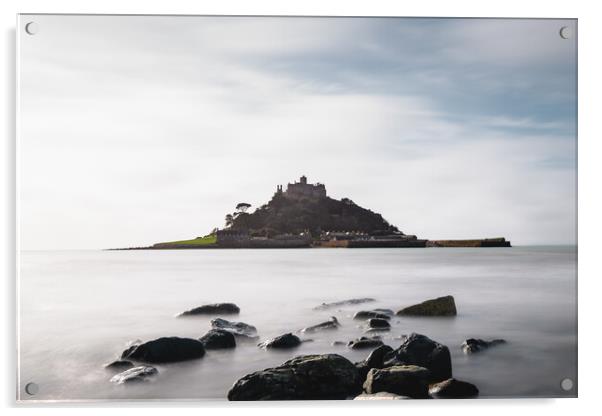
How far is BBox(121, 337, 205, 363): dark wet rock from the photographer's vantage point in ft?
10.6

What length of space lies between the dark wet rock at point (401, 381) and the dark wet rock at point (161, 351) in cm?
99

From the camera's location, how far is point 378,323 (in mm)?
3287

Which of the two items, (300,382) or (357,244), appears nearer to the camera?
(300,382)

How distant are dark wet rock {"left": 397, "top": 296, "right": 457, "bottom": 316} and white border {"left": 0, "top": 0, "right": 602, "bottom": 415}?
0.50 metres

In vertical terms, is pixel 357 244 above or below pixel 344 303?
above

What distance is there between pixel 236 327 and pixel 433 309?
114cm

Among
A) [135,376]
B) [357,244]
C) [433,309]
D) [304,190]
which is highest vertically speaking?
[304,190]

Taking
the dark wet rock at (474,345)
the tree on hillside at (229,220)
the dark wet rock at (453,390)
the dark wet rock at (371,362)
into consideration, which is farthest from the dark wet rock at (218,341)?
the dark wet rock at (474,345)

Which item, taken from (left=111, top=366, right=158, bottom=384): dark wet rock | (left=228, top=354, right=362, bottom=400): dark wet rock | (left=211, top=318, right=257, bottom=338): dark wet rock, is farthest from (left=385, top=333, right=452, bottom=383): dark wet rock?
(left=111, top=366, right=158, bottom=384): dark wet rock

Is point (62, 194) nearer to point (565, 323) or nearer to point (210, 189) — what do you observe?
point (210, 189)

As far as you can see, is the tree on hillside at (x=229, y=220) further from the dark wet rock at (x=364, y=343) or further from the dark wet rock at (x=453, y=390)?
the dark wet rock at (x=453, y=390)

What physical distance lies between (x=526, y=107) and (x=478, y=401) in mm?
1733

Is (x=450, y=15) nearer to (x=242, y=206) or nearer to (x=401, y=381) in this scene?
(x=242, y=206)

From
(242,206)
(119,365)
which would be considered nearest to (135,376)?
(119,365)
